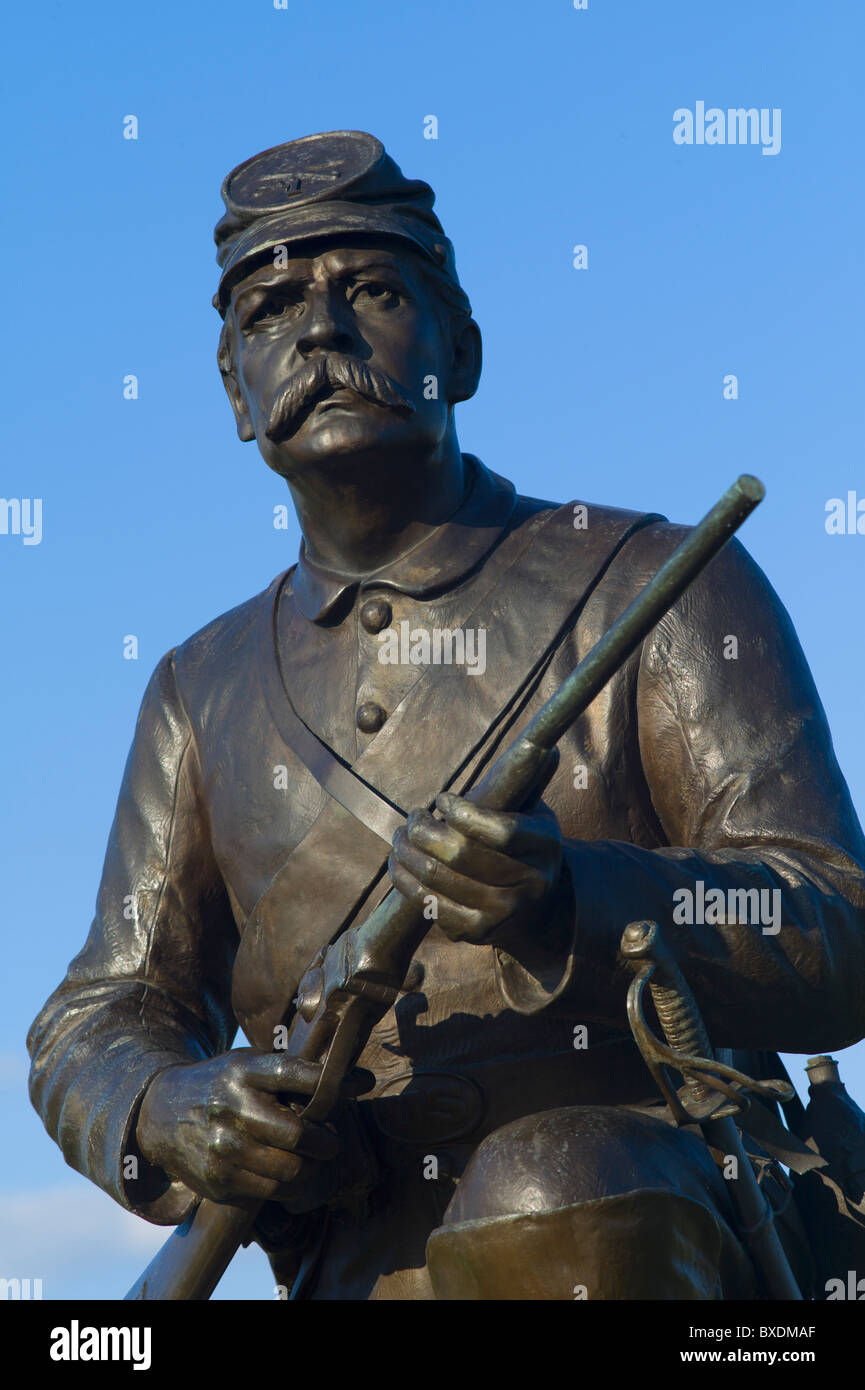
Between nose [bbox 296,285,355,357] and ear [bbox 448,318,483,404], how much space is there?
2.21ft

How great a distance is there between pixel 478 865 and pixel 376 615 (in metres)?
2.15

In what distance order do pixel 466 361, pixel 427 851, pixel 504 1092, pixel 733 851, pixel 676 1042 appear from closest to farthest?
1. pixel 427 851
2. pixel 676 1042
3. pixel 733 851
4. pixel 504 1092
5. pixel 466 361

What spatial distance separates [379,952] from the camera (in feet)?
23.4

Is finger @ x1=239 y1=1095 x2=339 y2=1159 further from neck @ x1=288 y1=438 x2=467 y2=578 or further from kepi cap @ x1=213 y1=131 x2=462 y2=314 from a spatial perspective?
kepi cap @ x1=213 y1=131 x2=462 y2=314

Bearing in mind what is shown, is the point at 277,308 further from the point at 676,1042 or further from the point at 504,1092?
the point at 676,1042

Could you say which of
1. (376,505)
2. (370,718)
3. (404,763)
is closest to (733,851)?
(404,763)

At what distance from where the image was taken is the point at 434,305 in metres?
8.89

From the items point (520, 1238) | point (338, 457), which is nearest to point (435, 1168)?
point (520, 1238)

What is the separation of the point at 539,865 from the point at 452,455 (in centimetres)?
247

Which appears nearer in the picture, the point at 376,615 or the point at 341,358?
the point at 341,358

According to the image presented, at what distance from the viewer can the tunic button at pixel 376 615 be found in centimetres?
870
